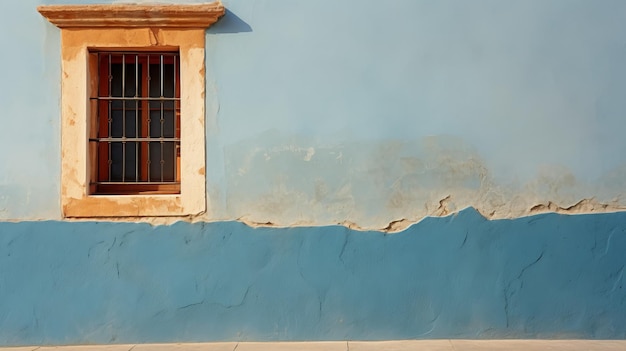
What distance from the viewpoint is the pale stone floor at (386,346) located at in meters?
5.06

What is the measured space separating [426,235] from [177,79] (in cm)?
232

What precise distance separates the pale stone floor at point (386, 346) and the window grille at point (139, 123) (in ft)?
3.99

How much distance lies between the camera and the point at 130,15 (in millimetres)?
5234

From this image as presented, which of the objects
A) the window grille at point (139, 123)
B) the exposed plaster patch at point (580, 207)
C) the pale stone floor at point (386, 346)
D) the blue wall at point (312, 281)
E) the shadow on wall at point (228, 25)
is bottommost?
the pale stone floor at point (386, 346)

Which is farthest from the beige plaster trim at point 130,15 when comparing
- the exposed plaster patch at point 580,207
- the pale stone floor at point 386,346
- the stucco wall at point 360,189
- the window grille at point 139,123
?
the exposed plaster patch at point 580,207

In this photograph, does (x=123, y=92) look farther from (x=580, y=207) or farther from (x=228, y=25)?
(x=580, y=207)

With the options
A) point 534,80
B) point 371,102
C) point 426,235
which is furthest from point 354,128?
point 534,80

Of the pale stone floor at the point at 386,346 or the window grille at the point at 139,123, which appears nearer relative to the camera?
the pale stone floor at the point at 386,346

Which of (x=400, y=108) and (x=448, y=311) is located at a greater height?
(x=400, y=108)

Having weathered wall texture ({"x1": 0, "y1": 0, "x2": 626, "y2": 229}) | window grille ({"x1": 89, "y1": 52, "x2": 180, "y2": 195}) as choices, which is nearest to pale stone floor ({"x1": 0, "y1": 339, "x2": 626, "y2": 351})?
weathered wall texture ({"x1": 0, "y1": 0, "x2": 626, "y2": 229})

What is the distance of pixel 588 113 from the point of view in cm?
530

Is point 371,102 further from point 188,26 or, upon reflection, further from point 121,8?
point 121,8

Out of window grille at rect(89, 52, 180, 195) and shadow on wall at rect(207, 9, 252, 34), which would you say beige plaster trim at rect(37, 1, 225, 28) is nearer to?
shadow on wall at rect(207, 9, 252, 34)

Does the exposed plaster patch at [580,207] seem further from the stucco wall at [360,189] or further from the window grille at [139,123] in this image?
the window grille at [139,123]
